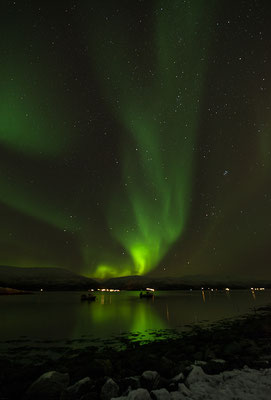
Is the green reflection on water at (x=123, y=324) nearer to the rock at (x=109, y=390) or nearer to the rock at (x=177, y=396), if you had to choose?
the rock at (x=109, y=390)

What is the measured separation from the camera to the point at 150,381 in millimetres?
9633

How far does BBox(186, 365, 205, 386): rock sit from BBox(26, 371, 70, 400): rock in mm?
4221

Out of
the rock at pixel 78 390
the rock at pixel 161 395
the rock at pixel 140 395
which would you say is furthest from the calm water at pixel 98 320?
the rock at pixel 140 395

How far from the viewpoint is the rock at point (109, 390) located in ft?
28.4

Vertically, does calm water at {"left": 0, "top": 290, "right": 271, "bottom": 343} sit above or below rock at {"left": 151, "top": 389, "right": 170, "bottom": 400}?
above

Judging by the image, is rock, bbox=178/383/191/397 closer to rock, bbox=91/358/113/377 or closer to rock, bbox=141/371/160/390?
rock, bbox=141/371/160/390

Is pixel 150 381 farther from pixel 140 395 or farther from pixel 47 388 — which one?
pixel 47 388

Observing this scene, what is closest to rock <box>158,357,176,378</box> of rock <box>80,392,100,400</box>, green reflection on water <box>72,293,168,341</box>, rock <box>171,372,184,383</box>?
rock <box>171,372,184,383</box>

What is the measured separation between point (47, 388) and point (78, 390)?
40.8 inches

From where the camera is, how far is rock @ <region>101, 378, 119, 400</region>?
866cm

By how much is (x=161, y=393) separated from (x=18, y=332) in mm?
A: 25362

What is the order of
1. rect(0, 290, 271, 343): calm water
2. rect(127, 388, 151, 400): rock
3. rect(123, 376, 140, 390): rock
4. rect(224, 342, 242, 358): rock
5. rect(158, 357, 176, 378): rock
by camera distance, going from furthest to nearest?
rect(0, 290, 271, 343): calm water < rect(224, 342, 242, 358): rock < rect(158, 357, 176, 378): rock < rect(123, 376, 140, 390): rock < rect(127, 388, 151, 400): rock

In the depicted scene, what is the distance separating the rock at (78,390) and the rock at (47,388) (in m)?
0.28

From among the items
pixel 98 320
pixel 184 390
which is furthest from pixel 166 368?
pixel 98 320
